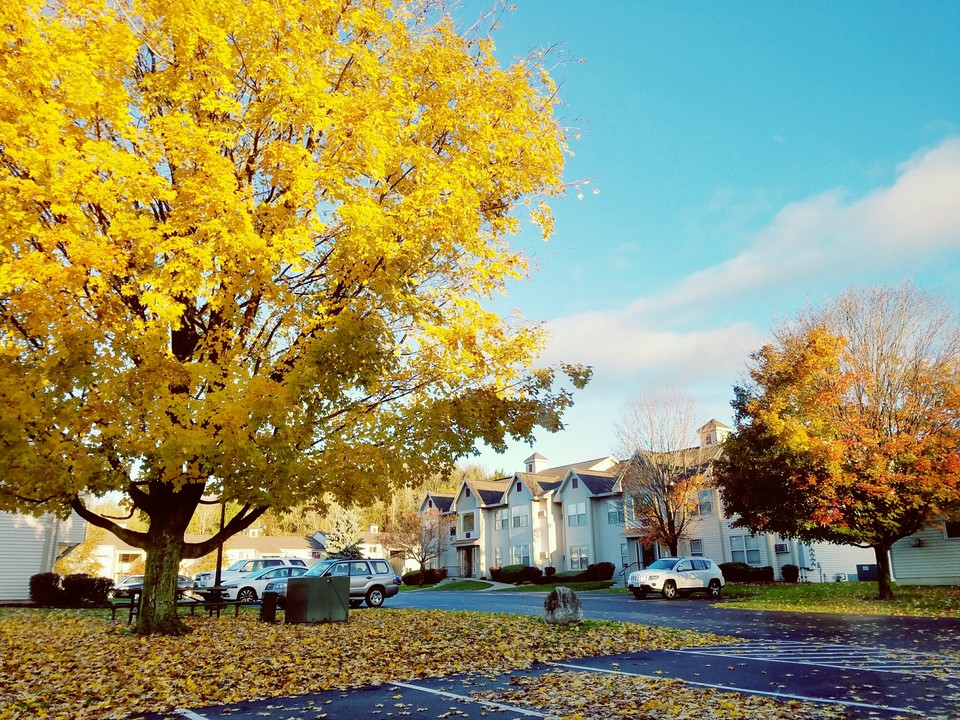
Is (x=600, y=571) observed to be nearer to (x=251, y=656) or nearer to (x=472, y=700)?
(x=251, y=656)

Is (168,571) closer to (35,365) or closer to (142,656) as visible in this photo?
(142,656)

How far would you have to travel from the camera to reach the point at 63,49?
945cm

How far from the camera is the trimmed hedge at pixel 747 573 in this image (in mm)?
38094

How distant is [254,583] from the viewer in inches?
1078

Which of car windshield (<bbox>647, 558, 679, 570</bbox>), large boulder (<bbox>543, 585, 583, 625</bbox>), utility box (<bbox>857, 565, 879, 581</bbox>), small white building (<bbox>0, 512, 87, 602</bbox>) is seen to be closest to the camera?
large boulder (<bbox>543, 585, 583, 625</bbox>)

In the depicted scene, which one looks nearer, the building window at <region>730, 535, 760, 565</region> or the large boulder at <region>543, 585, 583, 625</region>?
the large boulder at <region>543, 585, 583, 625</region>

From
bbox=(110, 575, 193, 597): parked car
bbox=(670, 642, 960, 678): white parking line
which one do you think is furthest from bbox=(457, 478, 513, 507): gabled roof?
bbox=(670, 642, 960, 678): white parking line

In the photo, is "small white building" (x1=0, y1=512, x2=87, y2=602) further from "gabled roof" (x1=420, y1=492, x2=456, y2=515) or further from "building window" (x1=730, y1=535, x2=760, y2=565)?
"gabled roof" (x1=420, y1=492, x2=456, y2=515)

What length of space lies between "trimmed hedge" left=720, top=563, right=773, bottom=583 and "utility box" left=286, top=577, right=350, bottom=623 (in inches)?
1053

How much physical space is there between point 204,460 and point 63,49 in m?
5.94

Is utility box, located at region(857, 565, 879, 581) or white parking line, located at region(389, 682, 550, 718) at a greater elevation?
white parking line, located at region(389, 682, 550, 718)

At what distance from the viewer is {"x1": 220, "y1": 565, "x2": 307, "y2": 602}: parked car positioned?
26.8m

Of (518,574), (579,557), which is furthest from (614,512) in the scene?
(518,574)

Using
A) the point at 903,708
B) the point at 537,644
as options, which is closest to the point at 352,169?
the point at 537,644
